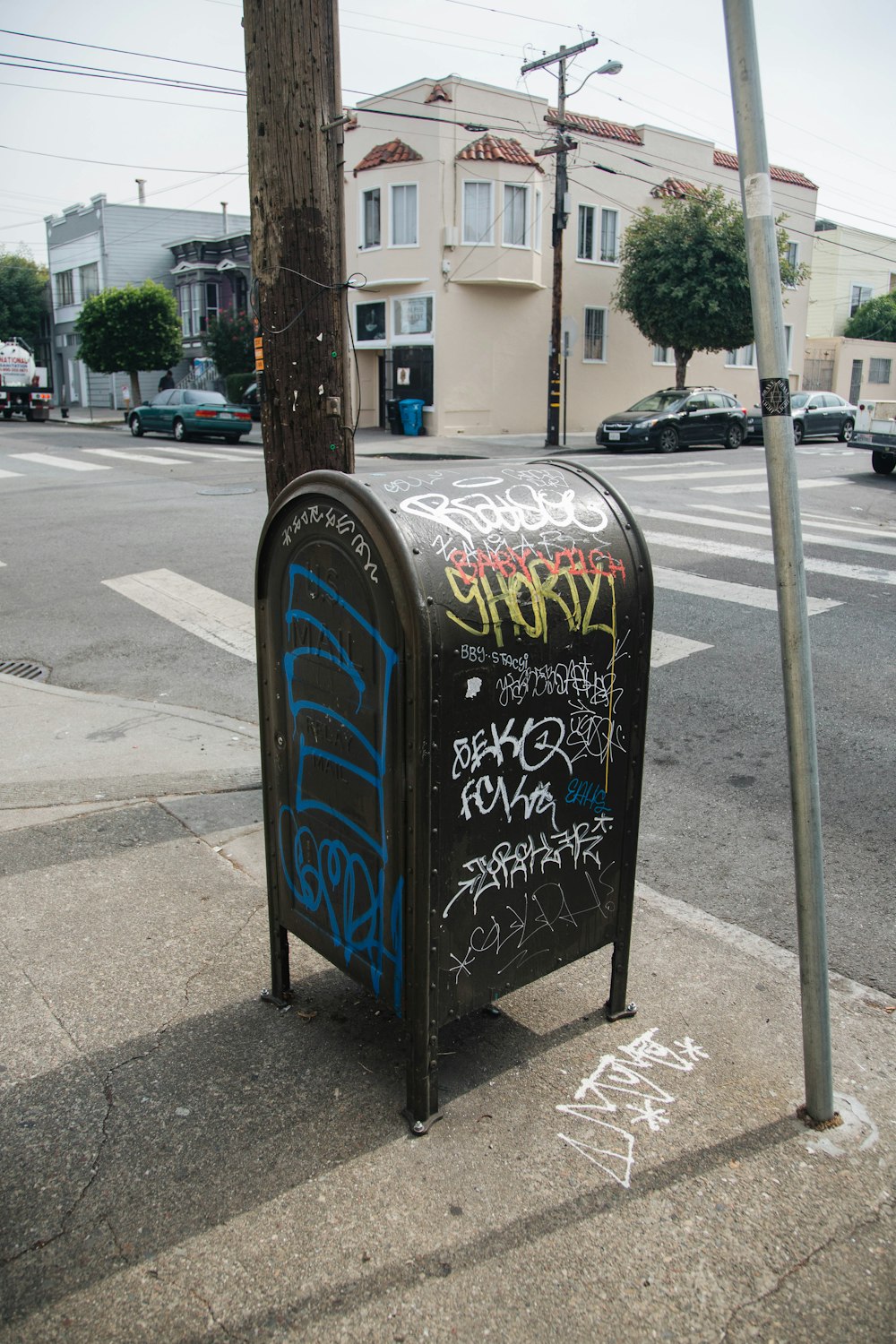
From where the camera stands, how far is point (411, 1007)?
106 inches

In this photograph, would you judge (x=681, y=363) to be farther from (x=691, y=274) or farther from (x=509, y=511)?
(x=509, y=511)

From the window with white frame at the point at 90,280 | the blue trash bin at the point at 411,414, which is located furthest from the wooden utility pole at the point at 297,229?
the window with white frame at the point at 90,280

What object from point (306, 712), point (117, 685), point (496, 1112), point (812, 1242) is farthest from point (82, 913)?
point (117, 685)

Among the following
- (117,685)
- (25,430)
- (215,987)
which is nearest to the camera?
(215,987)

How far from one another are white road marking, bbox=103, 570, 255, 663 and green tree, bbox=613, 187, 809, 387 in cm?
2390

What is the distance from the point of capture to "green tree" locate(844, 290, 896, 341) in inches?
1997

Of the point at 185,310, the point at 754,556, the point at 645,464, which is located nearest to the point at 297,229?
the point at 754,556

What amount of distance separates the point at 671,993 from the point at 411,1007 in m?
1.11

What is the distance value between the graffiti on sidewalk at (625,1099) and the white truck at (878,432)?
62.5ft

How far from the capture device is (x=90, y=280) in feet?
165

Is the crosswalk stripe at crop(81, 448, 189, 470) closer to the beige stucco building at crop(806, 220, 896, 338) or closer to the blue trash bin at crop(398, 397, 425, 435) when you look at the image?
the blue trash bin at crop(398, 397, 425, 435)

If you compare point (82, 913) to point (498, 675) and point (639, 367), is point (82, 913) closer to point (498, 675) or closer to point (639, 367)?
point (498, 675)

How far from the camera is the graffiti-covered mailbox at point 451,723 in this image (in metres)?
2.54

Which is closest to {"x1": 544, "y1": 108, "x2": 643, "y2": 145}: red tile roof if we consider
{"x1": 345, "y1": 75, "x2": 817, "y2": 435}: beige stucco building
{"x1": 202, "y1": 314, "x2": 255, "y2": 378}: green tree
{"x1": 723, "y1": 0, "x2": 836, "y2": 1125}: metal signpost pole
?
{"x1": 345, "y1": 75, "x2": 817, "y2": 435}: beige stucco building
